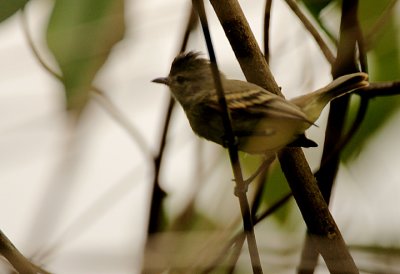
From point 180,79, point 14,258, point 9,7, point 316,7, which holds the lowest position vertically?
point 180,79

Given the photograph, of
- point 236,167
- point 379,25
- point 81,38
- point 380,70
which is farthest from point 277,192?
point 81,38

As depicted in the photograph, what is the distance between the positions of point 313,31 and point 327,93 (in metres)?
0.24

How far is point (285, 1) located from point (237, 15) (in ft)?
1.46

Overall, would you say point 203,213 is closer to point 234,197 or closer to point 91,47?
point 234,197

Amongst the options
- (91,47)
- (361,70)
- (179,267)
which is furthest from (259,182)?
(91,47)

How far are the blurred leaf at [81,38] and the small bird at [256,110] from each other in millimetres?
611

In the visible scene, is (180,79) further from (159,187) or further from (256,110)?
(159,187)

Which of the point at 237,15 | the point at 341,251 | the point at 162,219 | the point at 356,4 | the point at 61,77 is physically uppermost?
the point at 61,77

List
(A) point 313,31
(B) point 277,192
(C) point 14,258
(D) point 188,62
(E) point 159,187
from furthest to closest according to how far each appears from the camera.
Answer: (D) point 188,62 → (B) point 277,192 → (A) point 313,31 → (E) point 159,187 → (C) point 14,258

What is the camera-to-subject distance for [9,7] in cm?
177

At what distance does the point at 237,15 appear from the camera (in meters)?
2.20

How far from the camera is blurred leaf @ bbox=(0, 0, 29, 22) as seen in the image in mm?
1745

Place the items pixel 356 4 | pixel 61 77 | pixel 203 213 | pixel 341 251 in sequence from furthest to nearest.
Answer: pixel 203 213
pixel 356 4
pixel 341 251
pixel 61 77

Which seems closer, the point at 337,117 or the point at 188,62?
the point at 337,117
